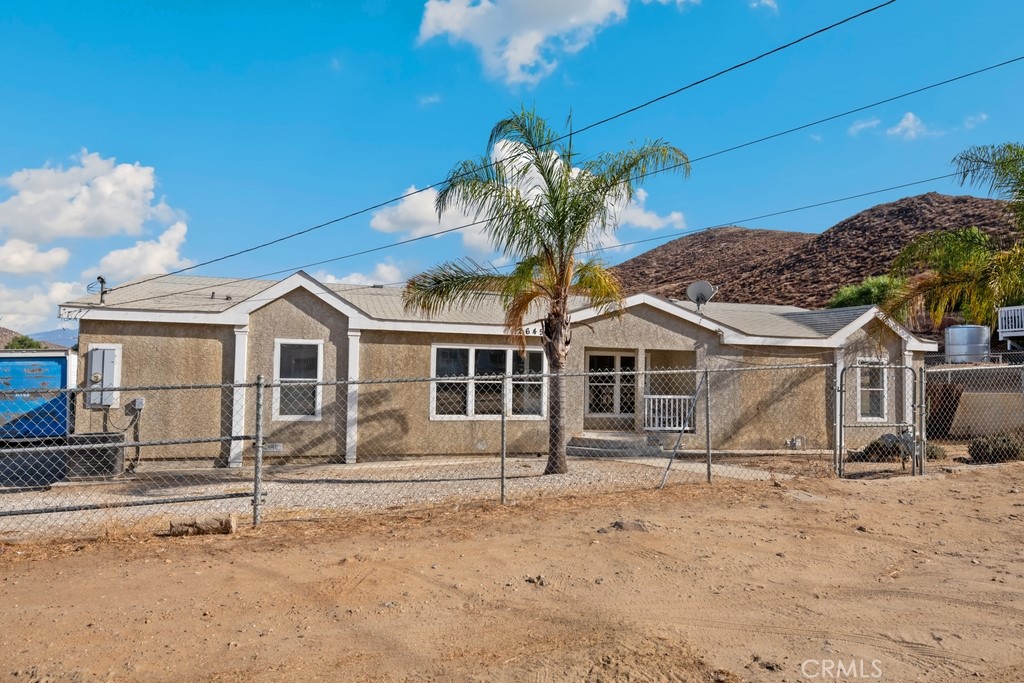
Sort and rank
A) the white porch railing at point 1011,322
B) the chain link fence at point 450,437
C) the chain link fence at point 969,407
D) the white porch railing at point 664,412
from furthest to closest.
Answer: the white porch railing at point 1011,322, the chain link fence at point 969,407, the white porch railing at point 664,412, the chain link fence at point 450,437

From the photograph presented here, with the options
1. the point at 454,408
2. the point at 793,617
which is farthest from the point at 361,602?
the point at 454,408

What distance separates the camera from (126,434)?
41.5 feet

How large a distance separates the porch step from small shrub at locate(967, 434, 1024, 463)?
537 cm

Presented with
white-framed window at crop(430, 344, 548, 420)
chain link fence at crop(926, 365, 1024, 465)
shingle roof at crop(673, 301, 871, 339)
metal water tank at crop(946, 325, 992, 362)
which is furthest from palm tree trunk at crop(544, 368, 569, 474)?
metal water tank at crop(946, 325, 992, 362)

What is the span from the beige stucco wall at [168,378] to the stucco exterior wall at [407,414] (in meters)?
2.46

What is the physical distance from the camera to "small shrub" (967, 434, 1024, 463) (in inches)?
501

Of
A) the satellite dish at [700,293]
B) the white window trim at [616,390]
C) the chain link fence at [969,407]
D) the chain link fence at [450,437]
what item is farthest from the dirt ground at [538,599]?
the chain link fence at [969,407]

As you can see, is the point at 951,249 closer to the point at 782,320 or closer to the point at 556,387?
the point at 782,320

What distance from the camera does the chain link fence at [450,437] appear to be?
995cm

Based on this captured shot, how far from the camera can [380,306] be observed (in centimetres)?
1493

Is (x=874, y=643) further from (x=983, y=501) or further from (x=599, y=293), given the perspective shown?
(x=599, y=293)

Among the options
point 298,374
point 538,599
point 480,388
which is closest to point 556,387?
point 480,388

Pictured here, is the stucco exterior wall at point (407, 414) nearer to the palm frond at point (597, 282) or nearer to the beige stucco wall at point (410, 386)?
the beige stucco wall at point (410, 386)

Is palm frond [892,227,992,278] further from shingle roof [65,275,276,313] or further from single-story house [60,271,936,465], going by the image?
shingle roof [65,275,276,313]
